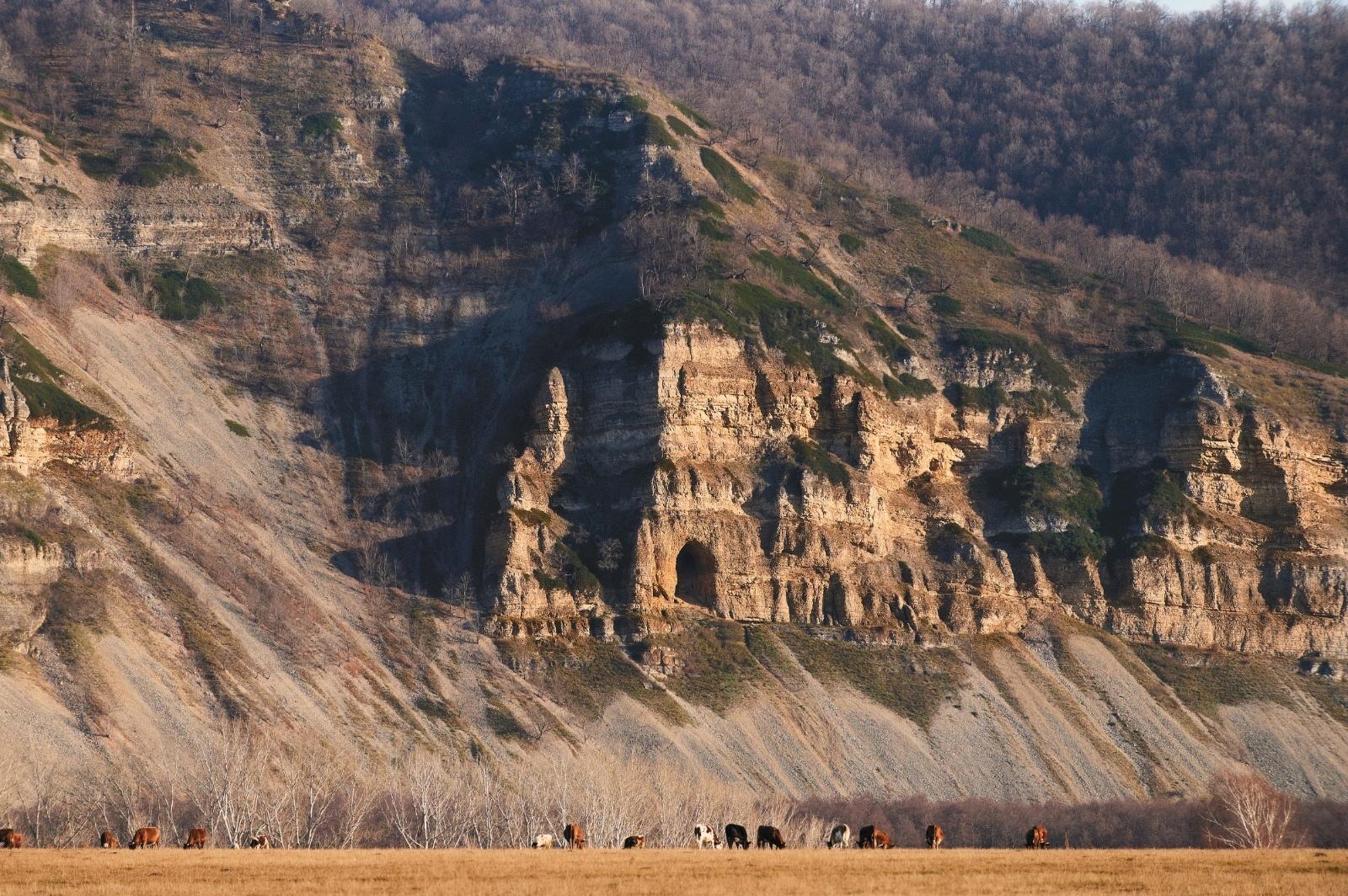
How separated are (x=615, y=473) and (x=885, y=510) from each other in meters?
21.0

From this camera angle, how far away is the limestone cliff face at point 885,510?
421ft

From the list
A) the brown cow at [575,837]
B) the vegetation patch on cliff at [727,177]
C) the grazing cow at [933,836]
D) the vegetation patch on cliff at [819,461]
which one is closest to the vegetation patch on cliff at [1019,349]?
the vegetation patch on cliff at [819,461]

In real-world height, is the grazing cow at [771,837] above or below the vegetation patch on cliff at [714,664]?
below

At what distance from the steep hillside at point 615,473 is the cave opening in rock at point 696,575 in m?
0.46

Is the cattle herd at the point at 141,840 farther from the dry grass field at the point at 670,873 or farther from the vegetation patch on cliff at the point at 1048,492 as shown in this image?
the vegetation patch on cliff at the point at 1048,492

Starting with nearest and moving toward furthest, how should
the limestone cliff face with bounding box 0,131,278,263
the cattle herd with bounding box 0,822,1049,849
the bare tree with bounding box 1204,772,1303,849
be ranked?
the cattle herd with bounding box 0,822,1049,849 → the bare tree with bounding box 1204,772,1303,849 → the limestone cliff face with bounding box 0,131,278,263

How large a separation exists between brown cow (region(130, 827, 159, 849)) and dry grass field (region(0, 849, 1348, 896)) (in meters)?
5.19

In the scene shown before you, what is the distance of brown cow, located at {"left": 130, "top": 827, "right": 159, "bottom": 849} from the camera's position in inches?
2485

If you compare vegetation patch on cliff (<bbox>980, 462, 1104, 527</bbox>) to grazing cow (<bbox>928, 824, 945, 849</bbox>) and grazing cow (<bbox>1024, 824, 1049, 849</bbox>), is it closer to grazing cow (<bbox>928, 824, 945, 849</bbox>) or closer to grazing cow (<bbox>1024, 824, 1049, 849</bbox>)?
grazing cow (<bbox>928, 824, 945, 849</bbox>)

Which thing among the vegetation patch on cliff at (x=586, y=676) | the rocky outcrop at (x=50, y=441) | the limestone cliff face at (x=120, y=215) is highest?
the limestone cliff face at (x=120, y=215)

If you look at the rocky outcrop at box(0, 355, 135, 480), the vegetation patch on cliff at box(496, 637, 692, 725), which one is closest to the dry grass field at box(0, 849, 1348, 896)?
the vegetation patch on cliff at box(496, 637, 692, 725)

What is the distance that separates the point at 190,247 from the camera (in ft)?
504

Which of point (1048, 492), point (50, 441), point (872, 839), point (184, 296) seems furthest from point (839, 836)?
point (184, 296)

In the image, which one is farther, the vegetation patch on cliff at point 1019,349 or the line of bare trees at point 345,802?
the vegetation patch on cliff at point 1019,349
